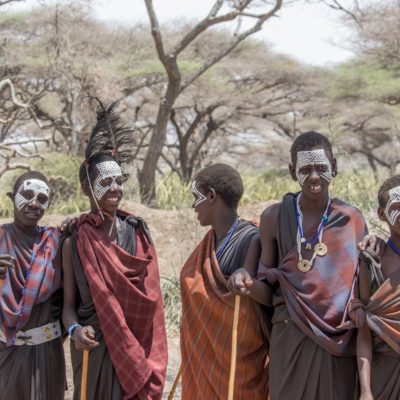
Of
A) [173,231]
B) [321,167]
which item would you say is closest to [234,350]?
[321,167]

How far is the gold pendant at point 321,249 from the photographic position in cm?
346

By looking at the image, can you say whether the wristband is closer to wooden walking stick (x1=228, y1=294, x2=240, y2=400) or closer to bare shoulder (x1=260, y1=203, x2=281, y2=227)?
wooden walking stick (x1=228, y1=294, x2=240, y2=400)

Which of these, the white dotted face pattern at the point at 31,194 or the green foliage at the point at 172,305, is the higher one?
the white dotted face pattern at the point at 31,194

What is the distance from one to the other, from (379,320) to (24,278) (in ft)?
6.14

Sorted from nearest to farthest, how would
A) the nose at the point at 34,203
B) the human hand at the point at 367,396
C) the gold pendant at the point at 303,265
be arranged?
1. the human hand at the point at 367,396
2. the gold pendant at the point at 303,265
3. the nose at the point at 34,203

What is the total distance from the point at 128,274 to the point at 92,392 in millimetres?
645

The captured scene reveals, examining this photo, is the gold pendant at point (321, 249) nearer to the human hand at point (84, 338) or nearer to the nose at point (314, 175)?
the nose at point (314, 175)

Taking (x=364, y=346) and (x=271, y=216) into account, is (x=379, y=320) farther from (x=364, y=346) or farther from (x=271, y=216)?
(x=271, y=216)

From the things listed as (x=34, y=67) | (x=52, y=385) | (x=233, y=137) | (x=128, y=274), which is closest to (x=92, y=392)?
(x=52, y=385)

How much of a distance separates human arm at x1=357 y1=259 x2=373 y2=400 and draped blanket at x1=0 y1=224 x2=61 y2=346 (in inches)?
64.2

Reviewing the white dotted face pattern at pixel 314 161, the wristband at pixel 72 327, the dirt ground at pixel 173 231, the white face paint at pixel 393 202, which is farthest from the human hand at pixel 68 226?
the dirt ground at pixel 173 231

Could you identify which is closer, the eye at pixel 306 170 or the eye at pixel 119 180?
the eye at pixel 306 170

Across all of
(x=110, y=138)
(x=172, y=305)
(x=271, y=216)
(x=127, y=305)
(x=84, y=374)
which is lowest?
(x=172, y=305)

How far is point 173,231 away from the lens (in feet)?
34.4
